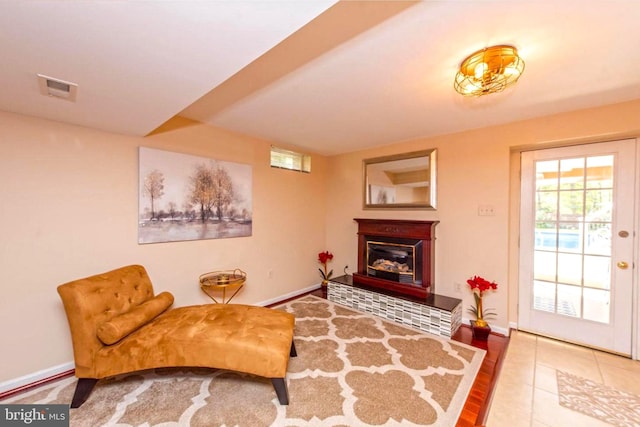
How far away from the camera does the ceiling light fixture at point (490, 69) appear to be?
1.55 meters

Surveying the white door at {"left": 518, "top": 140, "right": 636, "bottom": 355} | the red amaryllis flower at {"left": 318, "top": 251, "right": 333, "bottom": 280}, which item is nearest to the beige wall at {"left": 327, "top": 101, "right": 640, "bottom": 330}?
the white door at {"left": 518, "top": 140, "right": 636, "bottom": 355}

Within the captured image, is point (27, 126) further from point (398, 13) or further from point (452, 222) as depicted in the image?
point (452, 222)

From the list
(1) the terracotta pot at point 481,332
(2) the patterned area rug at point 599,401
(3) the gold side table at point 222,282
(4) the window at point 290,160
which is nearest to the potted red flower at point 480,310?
(1) the terracotta pot at point 481,332

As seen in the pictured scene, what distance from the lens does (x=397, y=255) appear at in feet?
11.3

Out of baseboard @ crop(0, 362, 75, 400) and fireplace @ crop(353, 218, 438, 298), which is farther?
fireplace @ crop(353, 218, 438, 298)

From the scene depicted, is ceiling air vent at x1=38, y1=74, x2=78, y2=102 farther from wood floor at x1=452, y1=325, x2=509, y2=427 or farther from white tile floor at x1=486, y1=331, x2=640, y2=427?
white tile floor at x1=486, y1=331, x2=640, y2=427

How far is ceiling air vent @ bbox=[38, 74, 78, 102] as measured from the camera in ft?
4.70

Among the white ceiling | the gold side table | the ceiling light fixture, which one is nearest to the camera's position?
the white ceiling

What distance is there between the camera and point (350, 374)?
202 centimetres

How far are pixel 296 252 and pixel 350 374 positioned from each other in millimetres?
2245

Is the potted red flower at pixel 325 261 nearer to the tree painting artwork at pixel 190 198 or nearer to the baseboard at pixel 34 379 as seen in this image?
the tree painting artwork at pixel 190 198

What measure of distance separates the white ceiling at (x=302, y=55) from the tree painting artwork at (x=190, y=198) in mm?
426

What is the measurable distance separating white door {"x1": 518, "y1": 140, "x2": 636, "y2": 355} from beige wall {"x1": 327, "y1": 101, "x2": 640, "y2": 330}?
138 mm

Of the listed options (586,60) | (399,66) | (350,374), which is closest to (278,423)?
(350,374)
